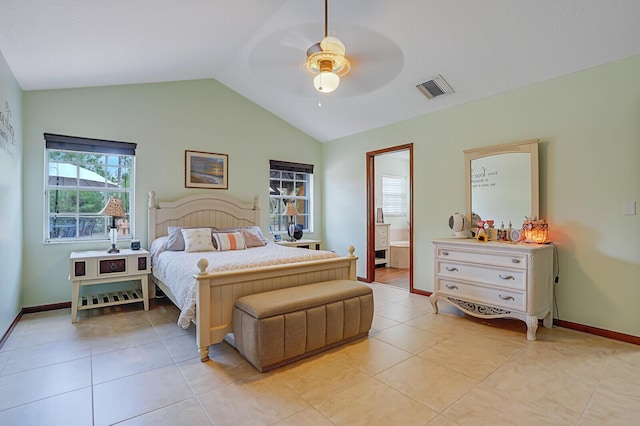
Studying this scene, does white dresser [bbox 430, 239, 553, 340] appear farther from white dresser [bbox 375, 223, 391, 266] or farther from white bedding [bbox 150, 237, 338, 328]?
white dresser [bbox 375, 223, 391, 266]

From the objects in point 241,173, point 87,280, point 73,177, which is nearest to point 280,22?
point 241,173

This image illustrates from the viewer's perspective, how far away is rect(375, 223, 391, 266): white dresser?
6.51m

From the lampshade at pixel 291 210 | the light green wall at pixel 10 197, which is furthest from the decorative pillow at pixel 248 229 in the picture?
the light green wall at pixel 10 197

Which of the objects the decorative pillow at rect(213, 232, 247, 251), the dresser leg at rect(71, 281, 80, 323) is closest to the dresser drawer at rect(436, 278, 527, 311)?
the decorative pillow at rect(213, 232, 247, 251)

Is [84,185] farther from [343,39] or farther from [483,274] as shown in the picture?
[483,274]

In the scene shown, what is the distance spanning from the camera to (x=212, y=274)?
8.29 feet

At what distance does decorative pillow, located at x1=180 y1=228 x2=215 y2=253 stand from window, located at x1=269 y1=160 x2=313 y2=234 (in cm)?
166

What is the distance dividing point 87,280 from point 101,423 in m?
2.20

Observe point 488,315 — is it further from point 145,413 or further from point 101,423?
point 101,423

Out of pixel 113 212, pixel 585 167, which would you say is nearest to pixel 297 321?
pixel 113 212

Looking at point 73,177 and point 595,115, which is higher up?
point 595,115

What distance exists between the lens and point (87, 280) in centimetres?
348

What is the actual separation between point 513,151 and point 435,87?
3.73 ft

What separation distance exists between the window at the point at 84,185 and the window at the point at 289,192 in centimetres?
216
